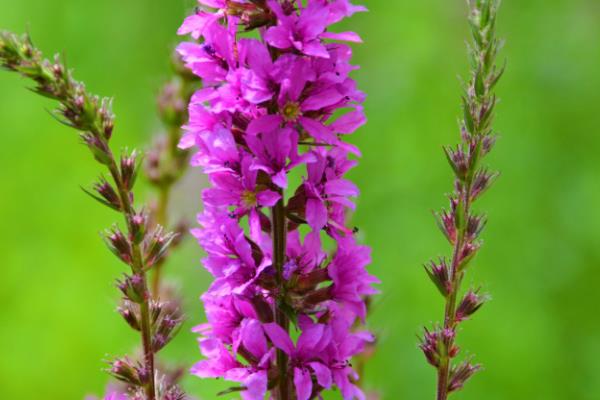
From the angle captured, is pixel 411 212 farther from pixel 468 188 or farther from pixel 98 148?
pixel 98 148

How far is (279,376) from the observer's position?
2.10m

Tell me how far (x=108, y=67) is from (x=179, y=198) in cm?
179

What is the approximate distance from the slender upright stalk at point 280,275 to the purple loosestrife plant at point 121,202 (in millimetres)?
241

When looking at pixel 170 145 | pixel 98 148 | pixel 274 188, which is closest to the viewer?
pixel 98 148

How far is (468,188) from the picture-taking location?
2.01 metres

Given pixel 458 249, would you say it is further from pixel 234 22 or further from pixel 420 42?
pixel 420 42

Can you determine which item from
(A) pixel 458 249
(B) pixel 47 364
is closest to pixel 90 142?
(A) pixel 458 249

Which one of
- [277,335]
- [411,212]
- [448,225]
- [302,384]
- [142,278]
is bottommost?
[302,384]

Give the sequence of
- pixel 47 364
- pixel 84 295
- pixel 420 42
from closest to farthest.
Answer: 1. pixel 47 364
2. pixel 84 295
3. pixel 420 42

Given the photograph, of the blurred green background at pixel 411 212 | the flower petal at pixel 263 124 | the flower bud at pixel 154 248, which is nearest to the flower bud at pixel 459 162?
the flower petal at pixel 263 124

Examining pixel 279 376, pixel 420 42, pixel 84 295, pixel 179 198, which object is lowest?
pixel 279 376

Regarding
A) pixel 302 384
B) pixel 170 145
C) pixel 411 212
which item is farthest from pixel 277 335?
pixel 411 212

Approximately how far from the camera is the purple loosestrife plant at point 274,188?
6.63ft

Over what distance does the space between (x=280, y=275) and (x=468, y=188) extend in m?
0.46
